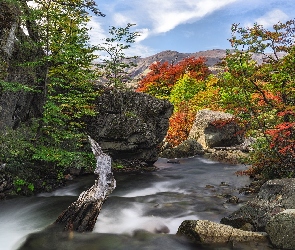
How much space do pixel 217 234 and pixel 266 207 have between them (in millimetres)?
1856

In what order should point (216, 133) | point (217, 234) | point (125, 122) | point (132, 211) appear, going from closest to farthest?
point (217, 234), point (132, 211), point (125, 122), point (216, 133)

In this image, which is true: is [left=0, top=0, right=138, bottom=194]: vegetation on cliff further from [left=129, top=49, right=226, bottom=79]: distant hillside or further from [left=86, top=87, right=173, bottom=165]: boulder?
[left=129, top=49, right=226, bottom=79]: distant hillside

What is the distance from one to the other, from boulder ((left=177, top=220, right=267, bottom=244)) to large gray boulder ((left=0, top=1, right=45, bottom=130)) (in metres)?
7.44

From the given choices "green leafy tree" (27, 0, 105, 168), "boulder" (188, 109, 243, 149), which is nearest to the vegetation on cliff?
"green leafy tree" (27, 0, 105, 168)

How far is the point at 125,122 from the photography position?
50.8ft

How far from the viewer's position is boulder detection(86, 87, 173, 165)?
15346 millimetres

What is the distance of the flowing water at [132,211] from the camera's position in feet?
24.7

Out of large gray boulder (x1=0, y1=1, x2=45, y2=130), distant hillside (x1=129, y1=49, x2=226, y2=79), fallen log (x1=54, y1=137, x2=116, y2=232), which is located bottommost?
fallen log (x1=54, y1=137, x2=116, y2=232)

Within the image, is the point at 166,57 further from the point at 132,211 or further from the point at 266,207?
the point at 266,207

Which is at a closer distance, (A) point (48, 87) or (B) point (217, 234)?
(B) point (217, 234)

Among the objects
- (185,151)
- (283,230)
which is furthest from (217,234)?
(185,151)

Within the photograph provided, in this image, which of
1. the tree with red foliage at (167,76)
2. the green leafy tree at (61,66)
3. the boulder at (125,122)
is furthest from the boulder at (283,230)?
the tree with red foliage at (167,76)

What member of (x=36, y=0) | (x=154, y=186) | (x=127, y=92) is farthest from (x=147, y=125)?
(x=36, y=0)

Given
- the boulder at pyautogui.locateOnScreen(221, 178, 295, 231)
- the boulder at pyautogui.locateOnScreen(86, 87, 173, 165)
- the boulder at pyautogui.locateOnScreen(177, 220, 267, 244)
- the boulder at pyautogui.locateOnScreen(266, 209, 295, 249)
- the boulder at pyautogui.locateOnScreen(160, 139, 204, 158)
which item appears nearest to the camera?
the boulder at pyautogui.locateOnScreen(266, 209, 295, 249)
